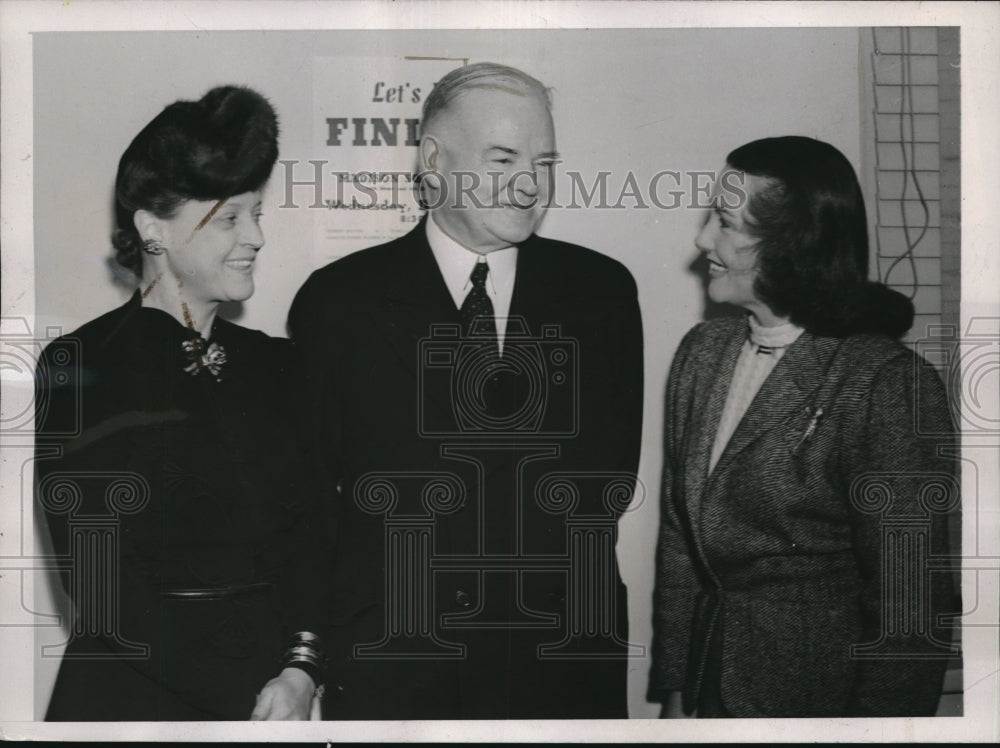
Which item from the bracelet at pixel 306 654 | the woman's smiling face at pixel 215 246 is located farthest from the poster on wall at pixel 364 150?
the bracelet at pixel 306 654

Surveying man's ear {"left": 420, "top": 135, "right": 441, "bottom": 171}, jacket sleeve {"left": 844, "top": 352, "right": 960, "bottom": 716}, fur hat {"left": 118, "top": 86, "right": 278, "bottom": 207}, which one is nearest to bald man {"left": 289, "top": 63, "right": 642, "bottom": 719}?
man's ear {"left": 420, "top": 135, "right": 441, "bottom": 171}

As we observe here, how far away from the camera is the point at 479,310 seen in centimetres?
273

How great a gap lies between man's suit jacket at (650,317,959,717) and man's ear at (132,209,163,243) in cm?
142

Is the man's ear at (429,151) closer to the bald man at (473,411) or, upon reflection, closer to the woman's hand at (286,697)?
the bald man at (473,411)

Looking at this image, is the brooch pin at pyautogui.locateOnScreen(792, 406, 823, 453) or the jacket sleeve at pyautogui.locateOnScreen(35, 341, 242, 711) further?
the jacket sleeve at pyautogui.locateOnScreen(35, 341, 242, 711)

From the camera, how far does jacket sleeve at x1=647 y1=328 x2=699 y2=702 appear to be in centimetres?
273

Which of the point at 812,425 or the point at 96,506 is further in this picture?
the point at 96,506

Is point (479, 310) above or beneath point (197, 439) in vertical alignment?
above

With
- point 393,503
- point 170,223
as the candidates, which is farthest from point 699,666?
point 170,223

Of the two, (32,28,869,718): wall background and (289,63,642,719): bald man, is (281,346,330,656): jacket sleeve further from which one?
(32,28,869,718): wall background

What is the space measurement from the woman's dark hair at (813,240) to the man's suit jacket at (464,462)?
39cm

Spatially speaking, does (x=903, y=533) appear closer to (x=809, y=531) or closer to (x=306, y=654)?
A: (x=809, y=531)

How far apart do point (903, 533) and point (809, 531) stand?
0.97 feet

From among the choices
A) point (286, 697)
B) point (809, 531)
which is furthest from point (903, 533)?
point (286, 697)
